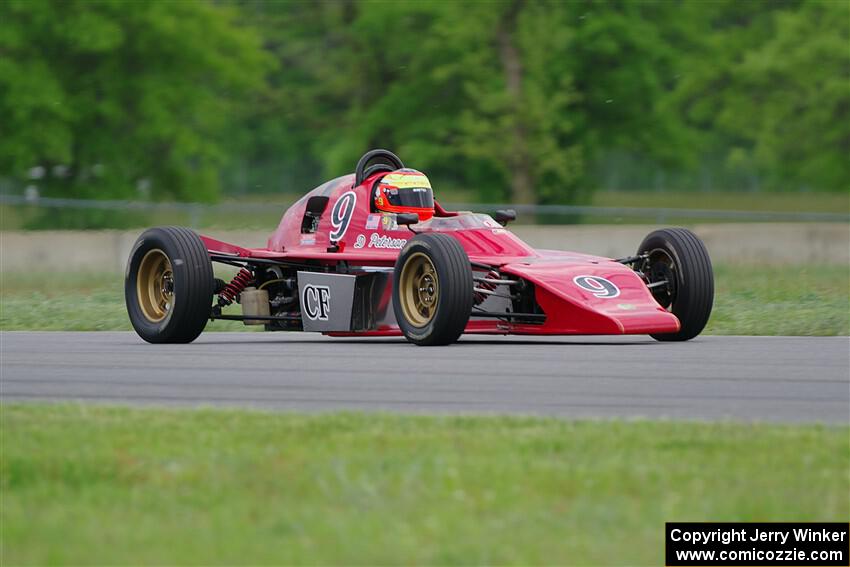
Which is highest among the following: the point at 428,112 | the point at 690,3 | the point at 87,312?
the point at 690,3

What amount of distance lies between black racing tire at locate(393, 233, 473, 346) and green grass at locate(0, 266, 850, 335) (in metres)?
3.29

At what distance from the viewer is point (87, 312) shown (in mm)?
18094

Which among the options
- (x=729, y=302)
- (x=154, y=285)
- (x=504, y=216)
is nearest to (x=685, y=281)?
(x=504, y=216)

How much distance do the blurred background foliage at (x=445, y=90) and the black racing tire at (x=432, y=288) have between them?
22612mm

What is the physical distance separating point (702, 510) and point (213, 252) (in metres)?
9.47

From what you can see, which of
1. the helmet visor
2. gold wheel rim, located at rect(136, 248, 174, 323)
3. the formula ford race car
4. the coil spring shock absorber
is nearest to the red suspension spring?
the formula ford race car

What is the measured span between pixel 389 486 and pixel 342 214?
27.6ft

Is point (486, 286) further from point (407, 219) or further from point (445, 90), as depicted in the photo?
point (445, 90)

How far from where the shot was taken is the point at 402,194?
14.0 m

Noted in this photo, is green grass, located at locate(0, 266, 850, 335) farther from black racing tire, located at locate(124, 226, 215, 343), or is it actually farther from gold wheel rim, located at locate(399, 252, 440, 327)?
gold wheel rim, located at locate(399, 252, 440, 327)

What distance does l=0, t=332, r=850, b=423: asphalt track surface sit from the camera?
27.1 ft

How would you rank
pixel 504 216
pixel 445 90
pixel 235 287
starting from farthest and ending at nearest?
pixel 445 90
pixel 235 287
pixel 504 216

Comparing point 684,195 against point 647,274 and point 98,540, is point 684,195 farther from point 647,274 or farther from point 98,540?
point 98,540

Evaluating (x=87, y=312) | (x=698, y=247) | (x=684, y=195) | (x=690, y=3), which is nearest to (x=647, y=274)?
(x=698, y=247)
